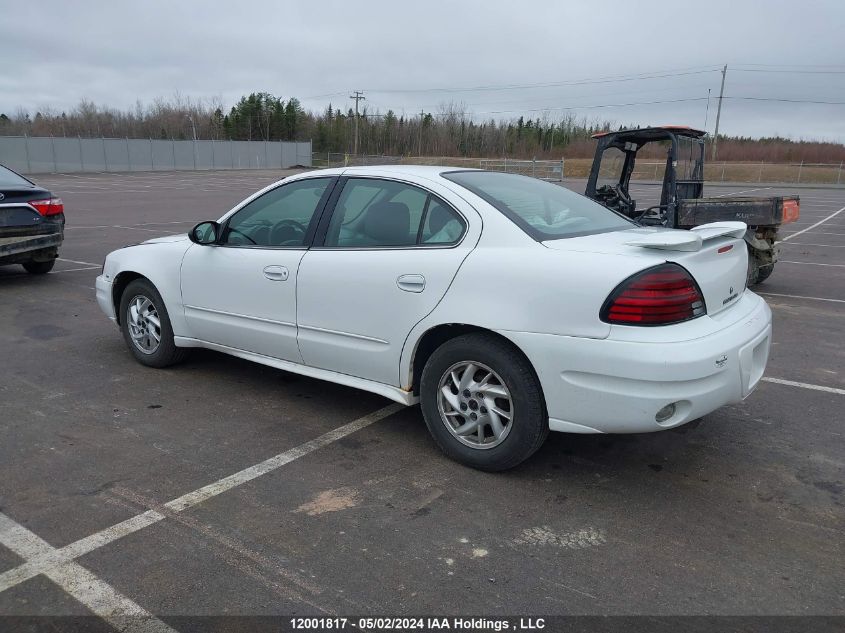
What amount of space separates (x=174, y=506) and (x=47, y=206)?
7.05 metres

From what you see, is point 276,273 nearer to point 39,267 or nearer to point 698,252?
point 698,252

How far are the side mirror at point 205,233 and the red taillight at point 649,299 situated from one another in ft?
9.58

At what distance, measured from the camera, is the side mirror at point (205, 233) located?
502cm

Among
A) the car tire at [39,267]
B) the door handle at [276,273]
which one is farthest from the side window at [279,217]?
the car tire at [39,267]

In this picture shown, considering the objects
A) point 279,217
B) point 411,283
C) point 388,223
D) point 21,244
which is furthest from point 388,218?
point 21,244

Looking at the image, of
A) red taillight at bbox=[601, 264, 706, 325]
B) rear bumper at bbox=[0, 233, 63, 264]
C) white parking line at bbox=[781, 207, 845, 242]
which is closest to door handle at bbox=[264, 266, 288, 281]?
red taillight at bbox=[601, 264, 706, 325]

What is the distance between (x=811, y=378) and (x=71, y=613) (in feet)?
17.3

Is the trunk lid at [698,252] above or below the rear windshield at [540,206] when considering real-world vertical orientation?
below

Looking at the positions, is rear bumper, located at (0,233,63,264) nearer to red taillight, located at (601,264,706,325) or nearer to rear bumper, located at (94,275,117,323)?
rear bumper, located at (94,275,117,323)

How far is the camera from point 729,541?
3.20 meters

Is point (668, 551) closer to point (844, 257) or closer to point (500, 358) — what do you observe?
point (500, 358)

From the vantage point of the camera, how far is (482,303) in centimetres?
365

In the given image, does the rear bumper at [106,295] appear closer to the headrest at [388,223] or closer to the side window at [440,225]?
the headrest at [388,223]

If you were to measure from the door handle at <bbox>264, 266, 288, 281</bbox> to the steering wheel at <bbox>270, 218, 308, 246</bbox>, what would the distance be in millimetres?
207
